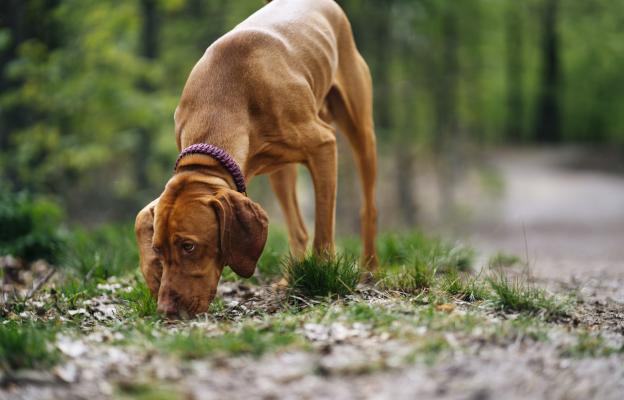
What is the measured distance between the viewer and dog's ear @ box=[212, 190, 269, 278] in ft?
12.4

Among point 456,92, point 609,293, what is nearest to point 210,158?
point 609,293

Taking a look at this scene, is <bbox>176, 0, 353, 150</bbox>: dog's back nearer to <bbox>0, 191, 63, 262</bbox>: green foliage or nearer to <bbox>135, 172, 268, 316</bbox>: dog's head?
<bbox>135, 172, 268, 316</bbox>: dog's head

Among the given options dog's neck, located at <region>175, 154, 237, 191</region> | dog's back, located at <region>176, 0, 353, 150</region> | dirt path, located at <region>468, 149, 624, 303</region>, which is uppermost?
dog's back, located at <region>176, 0, 353, 150</region>

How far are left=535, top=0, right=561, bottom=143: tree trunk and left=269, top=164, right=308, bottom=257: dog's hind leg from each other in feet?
68.6

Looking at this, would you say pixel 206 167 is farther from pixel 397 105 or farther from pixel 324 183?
pixel 397 105

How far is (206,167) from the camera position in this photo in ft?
13.0

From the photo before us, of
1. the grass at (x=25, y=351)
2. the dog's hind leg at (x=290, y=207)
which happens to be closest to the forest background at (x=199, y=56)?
the dog's hind leg at (x=290, y=207)

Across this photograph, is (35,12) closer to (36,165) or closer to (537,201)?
(36,165)

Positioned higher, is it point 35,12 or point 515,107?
point 35,12

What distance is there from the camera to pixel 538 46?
28562 mm

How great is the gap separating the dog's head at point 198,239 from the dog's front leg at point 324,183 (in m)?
0.93

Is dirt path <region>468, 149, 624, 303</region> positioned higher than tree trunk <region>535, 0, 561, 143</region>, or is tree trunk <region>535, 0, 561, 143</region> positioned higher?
tree trunk <region>535, 0, 561, 143</region>

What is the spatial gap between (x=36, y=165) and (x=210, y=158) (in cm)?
726

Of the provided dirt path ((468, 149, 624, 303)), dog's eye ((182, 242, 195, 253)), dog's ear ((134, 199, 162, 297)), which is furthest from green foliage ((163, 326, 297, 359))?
dirt path ((468, 149, 624, 303))
